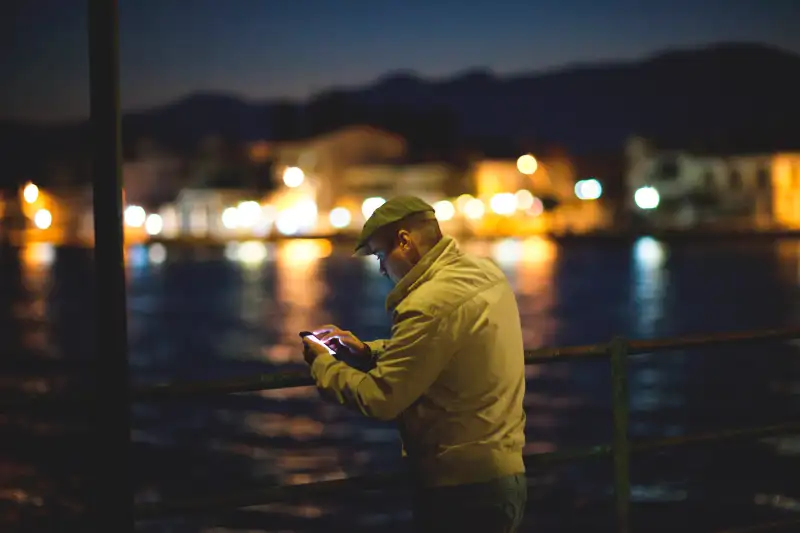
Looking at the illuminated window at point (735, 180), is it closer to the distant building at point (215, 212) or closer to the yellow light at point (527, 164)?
the yellow light at point (527, 164)

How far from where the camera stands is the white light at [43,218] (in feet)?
439

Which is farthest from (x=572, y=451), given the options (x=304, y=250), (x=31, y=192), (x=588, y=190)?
(x=31, y=192)

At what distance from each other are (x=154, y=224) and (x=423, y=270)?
124467 millimetres

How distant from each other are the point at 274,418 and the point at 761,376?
29.8 ft

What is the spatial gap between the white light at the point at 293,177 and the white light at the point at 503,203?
1942 cm

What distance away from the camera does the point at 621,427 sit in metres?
4.91

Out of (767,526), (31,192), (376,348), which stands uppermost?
(31,192)

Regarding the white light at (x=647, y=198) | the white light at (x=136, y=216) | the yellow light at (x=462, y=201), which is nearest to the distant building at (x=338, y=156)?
the yellow light at (x=462, y=201)

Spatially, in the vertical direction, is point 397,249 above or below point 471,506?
above

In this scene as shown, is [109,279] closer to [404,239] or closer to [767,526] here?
[404,239]

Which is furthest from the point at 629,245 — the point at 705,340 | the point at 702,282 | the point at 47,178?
the point at 705,340

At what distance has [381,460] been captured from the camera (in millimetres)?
13305

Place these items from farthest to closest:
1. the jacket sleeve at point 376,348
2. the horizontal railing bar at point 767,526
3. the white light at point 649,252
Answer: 1. the white light at point 649,252
2. the horizontal railing bar at point 767,526
3. the jacket sleeve at point 376,348

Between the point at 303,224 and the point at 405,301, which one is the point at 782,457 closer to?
the point at 405,301
